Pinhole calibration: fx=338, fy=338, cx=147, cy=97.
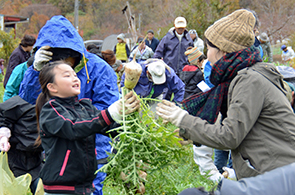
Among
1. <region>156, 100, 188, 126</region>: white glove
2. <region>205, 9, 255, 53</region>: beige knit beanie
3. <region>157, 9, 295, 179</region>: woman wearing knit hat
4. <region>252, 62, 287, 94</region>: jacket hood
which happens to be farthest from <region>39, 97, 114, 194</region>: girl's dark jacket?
<region>252, 62, 287, 94</region>: jacket hood

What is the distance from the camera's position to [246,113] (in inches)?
78.3

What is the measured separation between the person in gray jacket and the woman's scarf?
669 mm

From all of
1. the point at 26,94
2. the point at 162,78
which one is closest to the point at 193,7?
the point at 162,78

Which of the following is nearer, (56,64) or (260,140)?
(260,140)

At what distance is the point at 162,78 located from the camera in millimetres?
5305

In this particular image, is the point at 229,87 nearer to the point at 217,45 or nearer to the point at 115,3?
the point at 217,45

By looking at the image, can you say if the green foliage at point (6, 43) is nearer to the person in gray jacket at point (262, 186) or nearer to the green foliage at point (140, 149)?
the green foliage at point (140, 149)

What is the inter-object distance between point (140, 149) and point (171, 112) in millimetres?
329

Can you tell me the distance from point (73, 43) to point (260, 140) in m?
1.93

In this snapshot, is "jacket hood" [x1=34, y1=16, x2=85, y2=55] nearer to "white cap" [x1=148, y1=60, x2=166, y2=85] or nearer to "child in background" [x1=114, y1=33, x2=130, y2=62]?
"white cap" [x1=148, y1=60, x2=166, y2=85]

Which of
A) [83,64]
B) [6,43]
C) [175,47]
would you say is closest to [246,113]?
[83,64]

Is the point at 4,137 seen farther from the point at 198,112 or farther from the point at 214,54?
the point at 214,54

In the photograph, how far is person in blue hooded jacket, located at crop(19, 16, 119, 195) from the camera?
3154 millimetres

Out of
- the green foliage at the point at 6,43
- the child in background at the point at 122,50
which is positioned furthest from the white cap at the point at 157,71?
the green foliage at the point at 6,43
